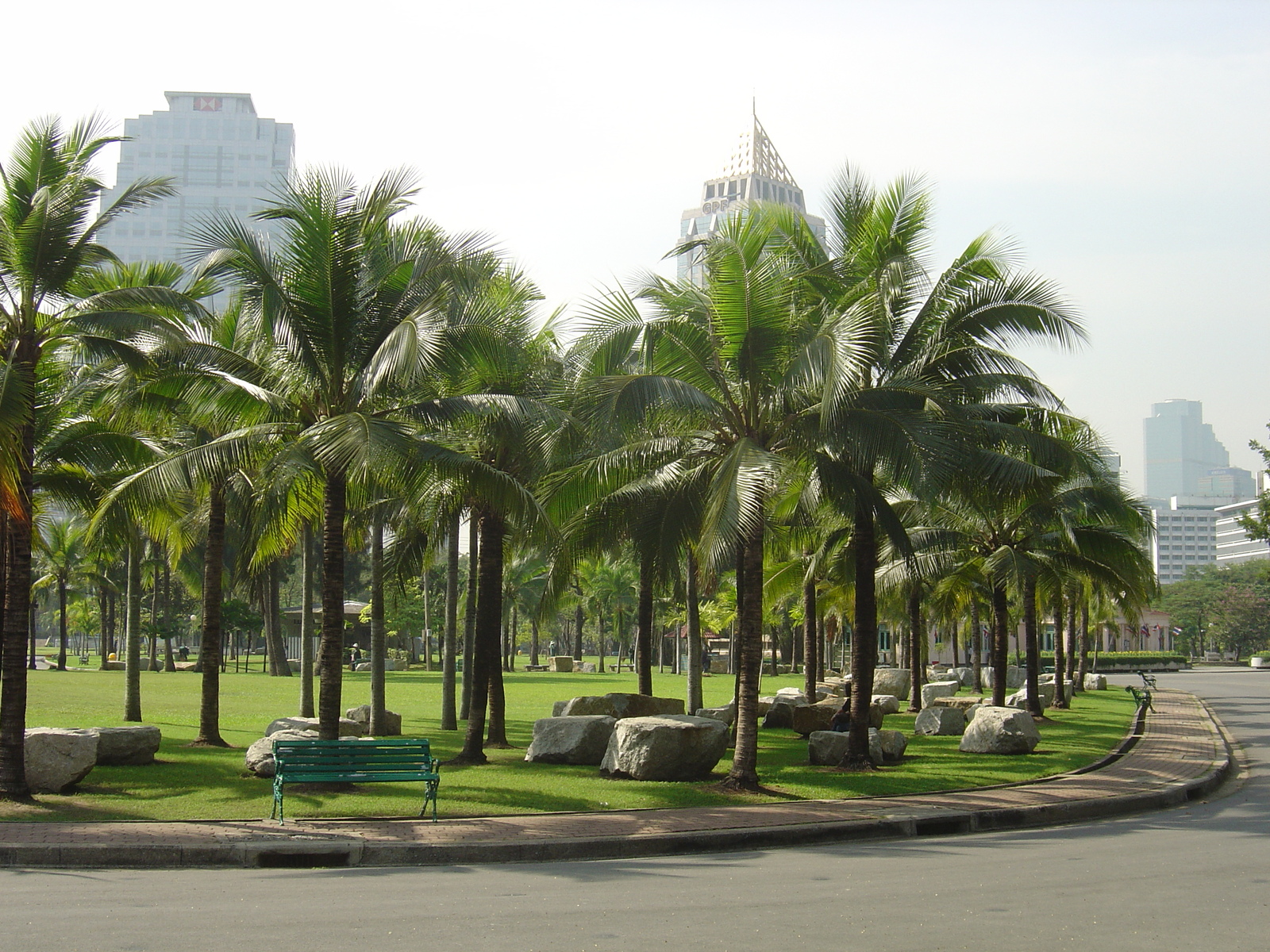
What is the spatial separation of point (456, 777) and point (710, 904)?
313 inches

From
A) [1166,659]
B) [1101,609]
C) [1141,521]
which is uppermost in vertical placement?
[1141,521]

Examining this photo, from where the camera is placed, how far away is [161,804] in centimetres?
1251

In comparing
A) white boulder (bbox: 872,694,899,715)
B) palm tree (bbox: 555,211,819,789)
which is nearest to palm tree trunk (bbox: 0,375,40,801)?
palm tree (bbox: 555,211,819,789)

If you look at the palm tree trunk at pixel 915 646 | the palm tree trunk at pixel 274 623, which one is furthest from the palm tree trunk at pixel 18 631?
the palm tree trunk at pixel 274 623

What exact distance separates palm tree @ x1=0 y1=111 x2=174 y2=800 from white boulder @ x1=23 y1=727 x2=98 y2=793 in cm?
37

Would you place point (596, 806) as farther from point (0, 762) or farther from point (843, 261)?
point (843, 261)

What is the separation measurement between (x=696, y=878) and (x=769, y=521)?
1324cm

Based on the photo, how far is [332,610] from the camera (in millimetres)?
14328

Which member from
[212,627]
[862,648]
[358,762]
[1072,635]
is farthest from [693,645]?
[1072,635]

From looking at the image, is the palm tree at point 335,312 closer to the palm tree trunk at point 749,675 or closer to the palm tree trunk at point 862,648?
the palm tree trunk at point 749,675

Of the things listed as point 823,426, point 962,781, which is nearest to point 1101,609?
point 962,781

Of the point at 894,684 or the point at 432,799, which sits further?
the point at 894,684

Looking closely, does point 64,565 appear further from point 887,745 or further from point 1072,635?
point 887,745

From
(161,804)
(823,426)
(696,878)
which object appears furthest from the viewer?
(823,426)
